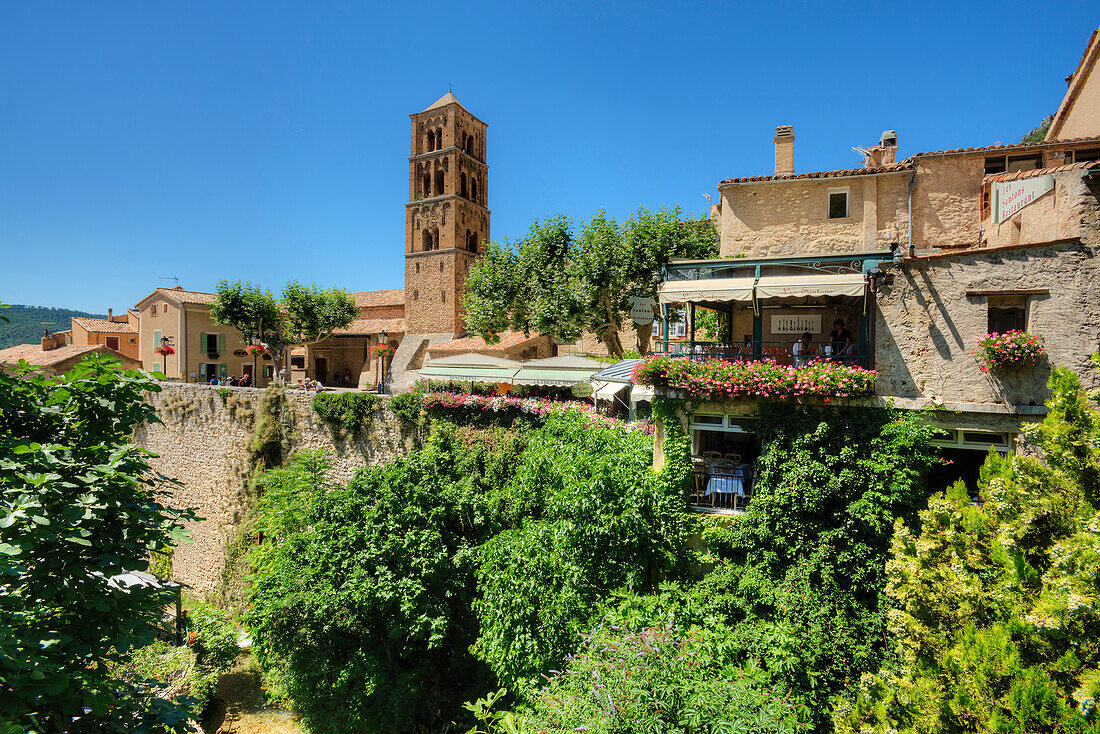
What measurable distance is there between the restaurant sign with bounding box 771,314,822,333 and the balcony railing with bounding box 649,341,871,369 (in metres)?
0.53

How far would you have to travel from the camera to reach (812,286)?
377 inches

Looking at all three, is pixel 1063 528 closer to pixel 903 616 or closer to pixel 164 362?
pixel 903 616

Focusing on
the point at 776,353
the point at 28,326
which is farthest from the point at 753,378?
the point at 28,326

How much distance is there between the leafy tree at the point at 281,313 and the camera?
31031 millimetres

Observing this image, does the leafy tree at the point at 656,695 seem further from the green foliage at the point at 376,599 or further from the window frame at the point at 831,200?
the window frame at the point at 831,200

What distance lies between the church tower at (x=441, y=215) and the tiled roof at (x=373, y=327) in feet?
4.70

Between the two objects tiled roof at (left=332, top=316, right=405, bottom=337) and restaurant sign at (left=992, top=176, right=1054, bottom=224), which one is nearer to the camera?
restaurant sign at (left=992, top=176, right=1054, bottom=224)

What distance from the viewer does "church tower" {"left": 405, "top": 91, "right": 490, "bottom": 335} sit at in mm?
37625

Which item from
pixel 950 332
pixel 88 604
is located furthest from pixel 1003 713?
pixel 88 604

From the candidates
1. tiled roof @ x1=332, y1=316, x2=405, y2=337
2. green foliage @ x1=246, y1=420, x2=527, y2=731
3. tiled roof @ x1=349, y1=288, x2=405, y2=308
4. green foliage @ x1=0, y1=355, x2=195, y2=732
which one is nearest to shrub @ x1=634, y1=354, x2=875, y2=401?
green foliage @ x1=246, y1=420, x2=527, y2=731

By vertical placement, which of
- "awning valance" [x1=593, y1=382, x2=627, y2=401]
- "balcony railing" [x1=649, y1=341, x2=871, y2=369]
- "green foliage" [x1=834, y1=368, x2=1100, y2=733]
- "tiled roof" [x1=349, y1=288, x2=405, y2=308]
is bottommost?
"green foliage" [x1=834, y1=368, x2=1100, y2=733]

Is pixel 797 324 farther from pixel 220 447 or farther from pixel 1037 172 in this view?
pixel 220 447

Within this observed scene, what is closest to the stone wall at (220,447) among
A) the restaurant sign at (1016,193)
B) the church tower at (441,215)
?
the church tower at (441,215)

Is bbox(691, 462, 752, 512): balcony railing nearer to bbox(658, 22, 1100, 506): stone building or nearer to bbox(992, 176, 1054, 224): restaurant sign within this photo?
bbox(658, 22, 1100, 506): stone building
